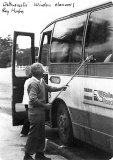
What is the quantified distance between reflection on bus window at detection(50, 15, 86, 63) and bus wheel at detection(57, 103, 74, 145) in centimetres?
101

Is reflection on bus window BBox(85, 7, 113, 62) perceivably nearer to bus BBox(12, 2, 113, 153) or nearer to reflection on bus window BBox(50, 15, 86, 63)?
bus BBox(12, 2, 113, 153)

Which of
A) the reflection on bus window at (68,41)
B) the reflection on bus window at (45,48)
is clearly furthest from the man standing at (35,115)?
the reflection on bus window at (45,48)

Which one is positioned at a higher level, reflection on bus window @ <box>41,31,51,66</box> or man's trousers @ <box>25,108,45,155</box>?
reflection on bus window @ <box>41,31,51,66</box>

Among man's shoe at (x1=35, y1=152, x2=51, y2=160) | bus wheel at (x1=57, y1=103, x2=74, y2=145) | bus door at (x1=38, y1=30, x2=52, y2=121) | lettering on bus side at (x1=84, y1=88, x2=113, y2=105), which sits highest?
bus door at (x1=38, y1=30, x2=52, y2=121)

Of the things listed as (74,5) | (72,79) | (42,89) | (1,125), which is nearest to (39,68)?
(42,89)

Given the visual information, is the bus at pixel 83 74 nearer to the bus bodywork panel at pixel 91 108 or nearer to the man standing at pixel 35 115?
the bus bodywork panel at pixel 91 108

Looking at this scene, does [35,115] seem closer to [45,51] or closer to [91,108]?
[91,108]

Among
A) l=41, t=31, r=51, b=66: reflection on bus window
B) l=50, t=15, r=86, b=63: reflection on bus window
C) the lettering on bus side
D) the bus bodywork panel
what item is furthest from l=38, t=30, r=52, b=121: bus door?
the lettering on bus side

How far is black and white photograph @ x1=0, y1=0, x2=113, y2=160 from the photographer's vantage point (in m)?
4.61

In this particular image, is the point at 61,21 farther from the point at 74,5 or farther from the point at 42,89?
the point at 42,89

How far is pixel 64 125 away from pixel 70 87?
36.4 inches

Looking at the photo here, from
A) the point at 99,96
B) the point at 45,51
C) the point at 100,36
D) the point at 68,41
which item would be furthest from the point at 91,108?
the point at 45,51

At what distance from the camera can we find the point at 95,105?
4.73 m

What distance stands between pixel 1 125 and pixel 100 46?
3968 millimetres
